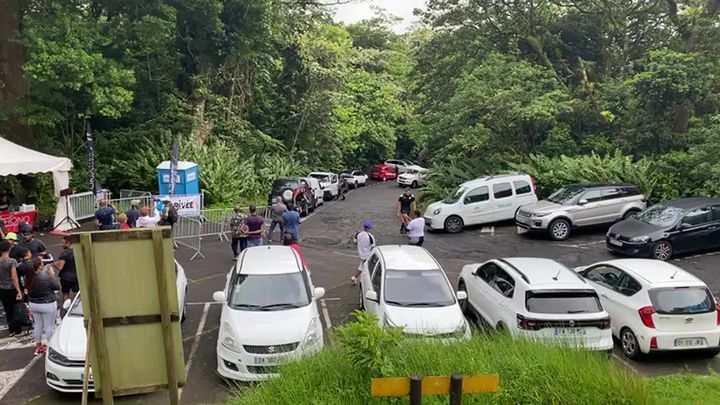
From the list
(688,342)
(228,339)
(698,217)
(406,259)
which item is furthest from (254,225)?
(698,217)

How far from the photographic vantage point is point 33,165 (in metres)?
18.0

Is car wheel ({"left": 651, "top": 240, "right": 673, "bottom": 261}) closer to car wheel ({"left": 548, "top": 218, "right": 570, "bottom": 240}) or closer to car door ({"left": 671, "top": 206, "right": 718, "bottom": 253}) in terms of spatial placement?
car door ({"left": 671, "top": 206, "right": 718, "bottom": 253})

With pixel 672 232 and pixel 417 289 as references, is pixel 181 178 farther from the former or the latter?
pixel 672 232

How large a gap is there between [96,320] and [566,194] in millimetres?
17791

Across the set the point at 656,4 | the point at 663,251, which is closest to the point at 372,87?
the point at 656,4

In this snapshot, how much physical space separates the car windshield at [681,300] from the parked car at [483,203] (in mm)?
10907

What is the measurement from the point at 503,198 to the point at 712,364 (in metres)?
11.6

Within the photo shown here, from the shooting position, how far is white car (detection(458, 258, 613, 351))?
Result: 28.7 ft

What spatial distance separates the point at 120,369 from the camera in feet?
13.5

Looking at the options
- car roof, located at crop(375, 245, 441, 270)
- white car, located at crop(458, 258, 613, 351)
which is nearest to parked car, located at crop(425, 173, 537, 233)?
car roof, located at crop(375, 245, 441, 270)

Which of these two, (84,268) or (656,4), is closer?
(84,268)

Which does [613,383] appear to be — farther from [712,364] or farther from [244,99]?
[244,99]

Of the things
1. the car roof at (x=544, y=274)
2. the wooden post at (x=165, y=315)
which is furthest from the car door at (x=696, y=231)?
the wooden post at (x=165, y=315)

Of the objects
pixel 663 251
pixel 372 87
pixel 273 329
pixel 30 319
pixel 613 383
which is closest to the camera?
pixel 613 383
